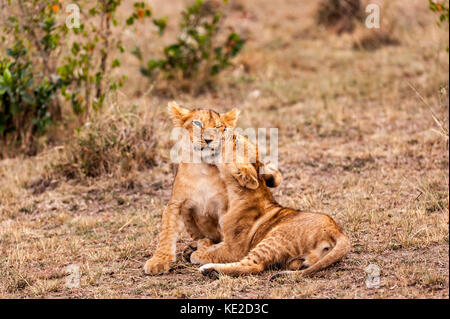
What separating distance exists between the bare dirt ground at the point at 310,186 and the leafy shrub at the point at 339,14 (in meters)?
0.45

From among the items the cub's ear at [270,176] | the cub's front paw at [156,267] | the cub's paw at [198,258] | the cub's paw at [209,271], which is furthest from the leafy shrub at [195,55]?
the cub's paw at [209,271]

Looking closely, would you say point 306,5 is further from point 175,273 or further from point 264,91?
point 175,273

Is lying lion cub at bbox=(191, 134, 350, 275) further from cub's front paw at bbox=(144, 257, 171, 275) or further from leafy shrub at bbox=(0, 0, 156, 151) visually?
leafy shrub at bbox=(0, 0, 156, 151)

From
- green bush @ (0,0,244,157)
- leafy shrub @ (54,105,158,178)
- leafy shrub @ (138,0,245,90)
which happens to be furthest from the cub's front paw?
leafy shrub @ (138,0,245,90)

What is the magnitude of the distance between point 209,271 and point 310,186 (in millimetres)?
2832

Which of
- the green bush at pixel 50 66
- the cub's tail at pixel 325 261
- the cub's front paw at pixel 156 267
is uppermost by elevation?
the green bush at pixel 50 66

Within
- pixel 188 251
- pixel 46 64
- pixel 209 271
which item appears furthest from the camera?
pixel 46 64

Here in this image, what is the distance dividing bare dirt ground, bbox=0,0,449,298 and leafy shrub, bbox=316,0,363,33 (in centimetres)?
45

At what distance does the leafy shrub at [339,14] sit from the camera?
1435 cm

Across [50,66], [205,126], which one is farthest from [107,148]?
[205,126]

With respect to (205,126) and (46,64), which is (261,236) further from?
(46,64)

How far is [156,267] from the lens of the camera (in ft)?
17.4

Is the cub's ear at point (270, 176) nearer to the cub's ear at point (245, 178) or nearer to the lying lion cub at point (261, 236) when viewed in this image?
the lying lion cub at point (261, 236)

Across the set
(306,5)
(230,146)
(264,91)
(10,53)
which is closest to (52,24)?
(10,53)
